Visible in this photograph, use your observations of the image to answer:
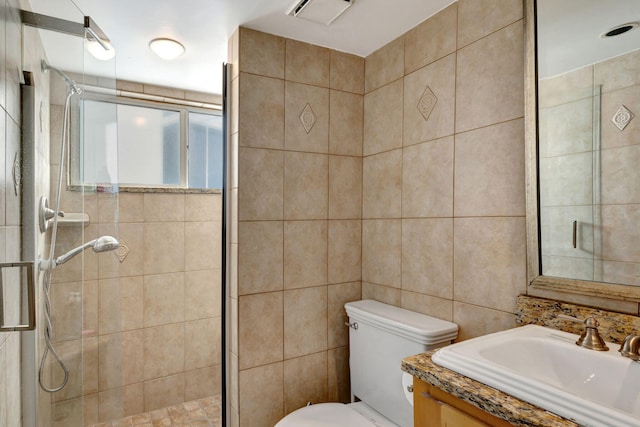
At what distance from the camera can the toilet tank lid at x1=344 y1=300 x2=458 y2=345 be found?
142cm

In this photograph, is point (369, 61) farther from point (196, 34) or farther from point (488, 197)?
point (488, 197)

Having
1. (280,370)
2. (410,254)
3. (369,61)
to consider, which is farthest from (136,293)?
(369,61)

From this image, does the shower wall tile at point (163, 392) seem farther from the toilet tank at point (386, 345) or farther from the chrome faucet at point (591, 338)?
the chrome faucet at point (591, 338)

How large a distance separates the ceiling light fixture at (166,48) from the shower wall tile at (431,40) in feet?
3.76

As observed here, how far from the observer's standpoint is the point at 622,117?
3.37 ft

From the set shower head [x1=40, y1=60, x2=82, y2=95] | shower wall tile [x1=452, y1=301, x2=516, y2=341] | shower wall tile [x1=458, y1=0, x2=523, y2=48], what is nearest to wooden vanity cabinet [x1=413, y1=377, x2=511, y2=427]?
shower wall tile [x1=452, y1=301, x2=516, y2=341]

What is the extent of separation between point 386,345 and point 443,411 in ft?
2.20

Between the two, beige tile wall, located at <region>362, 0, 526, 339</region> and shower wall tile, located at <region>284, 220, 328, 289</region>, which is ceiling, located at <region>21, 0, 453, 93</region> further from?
shower wall tile, located at <region>284, 220, 328, 289</region>

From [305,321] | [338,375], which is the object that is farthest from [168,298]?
[338,375]

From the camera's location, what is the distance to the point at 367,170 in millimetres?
2016

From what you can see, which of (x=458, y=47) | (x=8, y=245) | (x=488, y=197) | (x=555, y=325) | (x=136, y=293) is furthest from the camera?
(x=136, y=293)

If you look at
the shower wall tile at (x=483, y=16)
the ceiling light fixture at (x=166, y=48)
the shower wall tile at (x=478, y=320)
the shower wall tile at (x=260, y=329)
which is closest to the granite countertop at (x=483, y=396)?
the shower wall tile at (x=478, y=320)

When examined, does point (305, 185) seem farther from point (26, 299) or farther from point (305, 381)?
point (26, 299)

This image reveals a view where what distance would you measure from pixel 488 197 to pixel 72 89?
1481 millimetres
